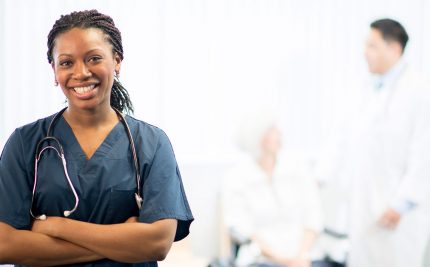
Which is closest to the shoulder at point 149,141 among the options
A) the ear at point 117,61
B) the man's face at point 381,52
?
the ear at point 117,61

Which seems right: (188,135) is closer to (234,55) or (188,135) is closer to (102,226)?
(234,55)

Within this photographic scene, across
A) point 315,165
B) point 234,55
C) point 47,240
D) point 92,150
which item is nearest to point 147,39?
point 234,55

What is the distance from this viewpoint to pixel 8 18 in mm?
2119

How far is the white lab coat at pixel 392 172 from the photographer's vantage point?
220 cm

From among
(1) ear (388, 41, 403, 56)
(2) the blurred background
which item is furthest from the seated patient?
(1) ear (388, 41, 403, 56)

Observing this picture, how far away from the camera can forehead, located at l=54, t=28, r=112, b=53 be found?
102 centimetres

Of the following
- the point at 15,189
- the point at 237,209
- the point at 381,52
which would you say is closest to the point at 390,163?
the point at 381,52

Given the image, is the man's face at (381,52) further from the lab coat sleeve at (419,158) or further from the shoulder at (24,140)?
the shoulder at (24,140)

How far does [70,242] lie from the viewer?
40.3 inches

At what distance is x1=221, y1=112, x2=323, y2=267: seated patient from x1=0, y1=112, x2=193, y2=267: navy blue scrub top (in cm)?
115

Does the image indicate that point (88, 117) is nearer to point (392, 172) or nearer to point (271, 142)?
point (271, 142)

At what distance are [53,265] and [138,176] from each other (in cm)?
23

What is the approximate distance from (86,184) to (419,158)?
61.3 inches

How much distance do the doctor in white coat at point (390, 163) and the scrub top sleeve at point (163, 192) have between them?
4.41 ft
